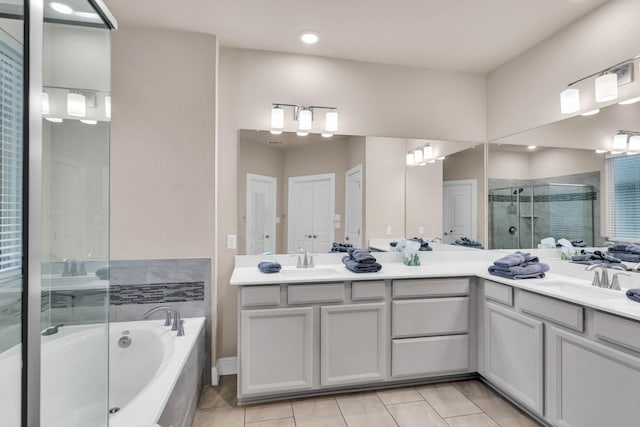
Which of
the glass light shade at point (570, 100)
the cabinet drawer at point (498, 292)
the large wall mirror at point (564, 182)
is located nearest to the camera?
the large wall mirror at point (564, 182)

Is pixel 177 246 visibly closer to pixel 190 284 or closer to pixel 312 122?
pixel 190 284

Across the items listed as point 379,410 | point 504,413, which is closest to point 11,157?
point 379,410

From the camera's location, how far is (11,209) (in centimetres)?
72

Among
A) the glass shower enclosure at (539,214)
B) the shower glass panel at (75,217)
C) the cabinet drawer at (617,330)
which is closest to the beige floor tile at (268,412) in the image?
the shower glass panel at (75,217)

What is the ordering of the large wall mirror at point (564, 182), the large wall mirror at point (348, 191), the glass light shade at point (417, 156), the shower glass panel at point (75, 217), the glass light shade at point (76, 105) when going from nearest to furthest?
the shower glass panel at point (75, 217), the glass light shade at point (76, 105), the large wall mirror at point (564, 182), the large wall mirror at point (348, 191), the glass light shade at point (417, 156)

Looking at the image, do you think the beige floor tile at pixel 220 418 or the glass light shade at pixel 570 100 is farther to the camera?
the glass light shade at pixel 570 100

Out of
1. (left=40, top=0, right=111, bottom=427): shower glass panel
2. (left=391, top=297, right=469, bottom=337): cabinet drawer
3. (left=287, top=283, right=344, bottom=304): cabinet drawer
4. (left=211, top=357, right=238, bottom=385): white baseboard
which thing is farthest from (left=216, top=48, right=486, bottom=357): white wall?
(left=40, top=0, right=111, bottom=427): shower glass panel

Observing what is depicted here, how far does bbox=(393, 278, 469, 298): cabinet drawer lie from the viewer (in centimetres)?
245

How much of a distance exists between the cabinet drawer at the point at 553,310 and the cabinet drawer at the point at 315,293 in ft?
→ 3.90

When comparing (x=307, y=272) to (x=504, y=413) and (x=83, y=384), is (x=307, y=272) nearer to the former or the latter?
(x=504, y=413)

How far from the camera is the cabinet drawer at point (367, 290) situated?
239 centimetres

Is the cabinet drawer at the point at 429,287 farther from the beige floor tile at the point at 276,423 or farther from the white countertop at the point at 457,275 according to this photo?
the beige floor tile at the point at 276,423

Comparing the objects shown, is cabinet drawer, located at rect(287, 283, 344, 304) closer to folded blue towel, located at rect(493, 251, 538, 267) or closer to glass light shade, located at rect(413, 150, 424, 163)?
folded blue towel, located at rect(493, 251, 538, 267)

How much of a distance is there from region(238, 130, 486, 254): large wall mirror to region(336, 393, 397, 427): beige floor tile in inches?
46.3
